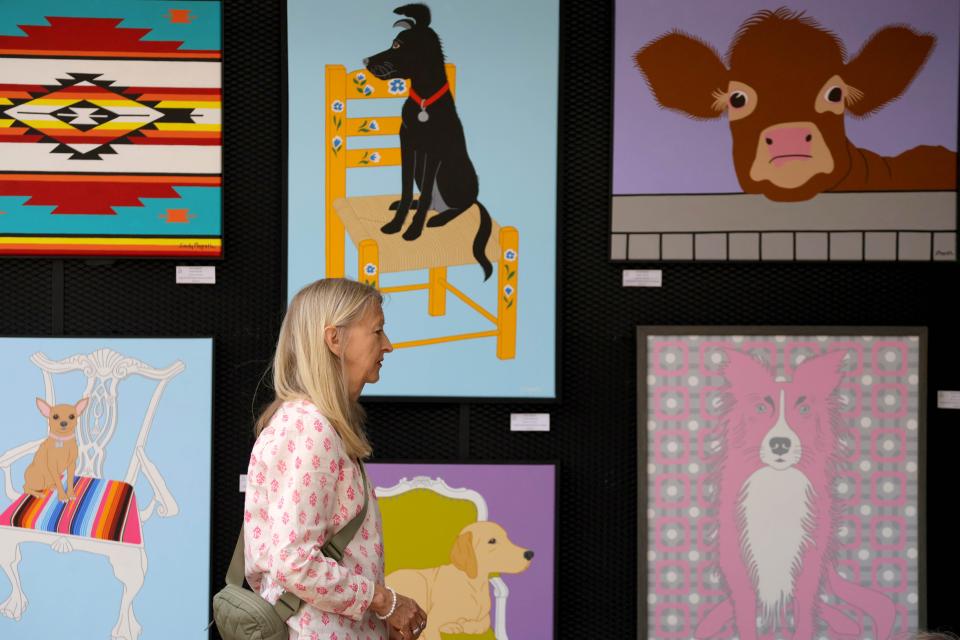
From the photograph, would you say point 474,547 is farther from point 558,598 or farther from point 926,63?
point 926,63

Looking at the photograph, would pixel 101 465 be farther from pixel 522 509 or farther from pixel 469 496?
pixel 522 509

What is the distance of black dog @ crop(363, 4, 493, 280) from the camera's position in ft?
10.4

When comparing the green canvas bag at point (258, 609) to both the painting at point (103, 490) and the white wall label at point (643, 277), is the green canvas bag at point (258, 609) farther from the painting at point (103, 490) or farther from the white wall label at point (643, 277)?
the white wall label at point (643, 277)

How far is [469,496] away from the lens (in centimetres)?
314

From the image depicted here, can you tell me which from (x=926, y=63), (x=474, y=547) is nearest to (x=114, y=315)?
(x=474, y=547)

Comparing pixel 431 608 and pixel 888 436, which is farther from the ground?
pixel 888 436

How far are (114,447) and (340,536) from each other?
1.68m

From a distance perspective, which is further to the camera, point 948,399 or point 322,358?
point 948,399

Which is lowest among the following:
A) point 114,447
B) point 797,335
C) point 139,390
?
point 114,447

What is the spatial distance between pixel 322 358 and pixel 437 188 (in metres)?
1.45

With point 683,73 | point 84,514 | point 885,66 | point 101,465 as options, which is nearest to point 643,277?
point 683,73

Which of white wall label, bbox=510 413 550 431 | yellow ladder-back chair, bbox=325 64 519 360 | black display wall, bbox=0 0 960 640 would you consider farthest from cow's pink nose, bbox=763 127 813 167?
white wall label, bbox=510 413 550 431

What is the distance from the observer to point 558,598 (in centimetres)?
316

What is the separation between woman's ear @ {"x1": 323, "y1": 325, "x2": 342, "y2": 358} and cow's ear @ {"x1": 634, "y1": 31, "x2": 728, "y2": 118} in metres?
1.79
